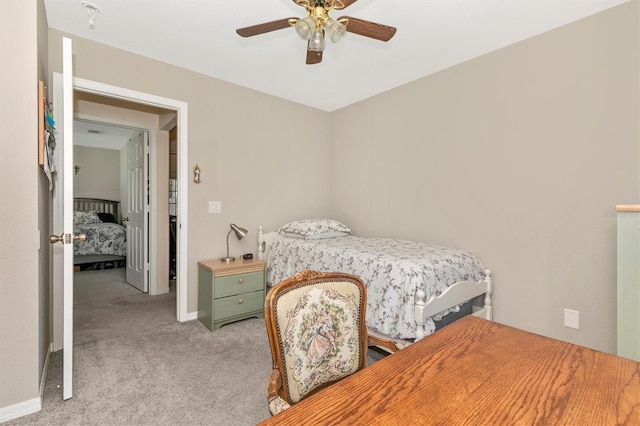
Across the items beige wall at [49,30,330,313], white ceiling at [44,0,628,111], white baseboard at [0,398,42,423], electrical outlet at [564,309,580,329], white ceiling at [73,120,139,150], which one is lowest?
white baseboard at [0,398,42,423]

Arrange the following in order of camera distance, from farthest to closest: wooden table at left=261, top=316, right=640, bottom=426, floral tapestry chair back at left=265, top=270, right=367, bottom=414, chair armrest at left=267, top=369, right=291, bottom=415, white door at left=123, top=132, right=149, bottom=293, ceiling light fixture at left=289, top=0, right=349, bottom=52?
white door at left=123, top=132, right=149, bottom=293
ceiling light fixture at left=289, top=0, right=349, bottom=52
floral tapestry chair back at left=265, top=270, right=367, bottom=414
chair armrest at left=267, top=369, right=291, bottom=415
wooden table at left=261, top=316, right=640, bottom=426

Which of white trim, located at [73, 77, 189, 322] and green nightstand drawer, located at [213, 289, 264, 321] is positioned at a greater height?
white trim, located at [73, 77, 189, 322]

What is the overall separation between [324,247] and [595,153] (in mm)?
2121

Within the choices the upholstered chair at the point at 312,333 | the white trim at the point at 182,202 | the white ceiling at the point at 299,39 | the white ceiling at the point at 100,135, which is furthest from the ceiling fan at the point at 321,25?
the white ceiling at the point at 100,135

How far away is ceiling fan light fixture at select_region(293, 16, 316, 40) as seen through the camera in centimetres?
151

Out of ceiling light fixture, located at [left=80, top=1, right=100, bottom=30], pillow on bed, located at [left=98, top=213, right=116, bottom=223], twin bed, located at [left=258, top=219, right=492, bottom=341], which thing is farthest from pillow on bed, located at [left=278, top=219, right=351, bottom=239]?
pillow on bed, located at [left=98, top=213, right=116, bottom=223]

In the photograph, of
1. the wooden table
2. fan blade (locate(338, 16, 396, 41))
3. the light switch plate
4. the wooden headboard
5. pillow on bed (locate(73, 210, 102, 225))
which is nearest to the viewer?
the wooden table

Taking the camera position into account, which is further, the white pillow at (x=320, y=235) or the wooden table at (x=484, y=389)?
the white pillow at (x=320, y=235)

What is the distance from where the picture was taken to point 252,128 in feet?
11.7

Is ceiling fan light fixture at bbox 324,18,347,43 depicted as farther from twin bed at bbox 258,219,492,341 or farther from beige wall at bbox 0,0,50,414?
beige wall at bbox 0,0,50,414

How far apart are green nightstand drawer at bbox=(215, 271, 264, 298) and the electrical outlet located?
99.9 inches

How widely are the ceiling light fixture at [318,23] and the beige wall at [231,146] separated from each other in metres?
1.93

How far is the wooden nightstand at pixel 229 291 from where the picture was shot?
2873 millimetres

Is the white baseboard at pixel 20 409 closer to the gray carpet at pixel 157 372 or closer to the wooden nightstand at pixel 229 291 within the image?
the gray carpet at pixel 157 372
